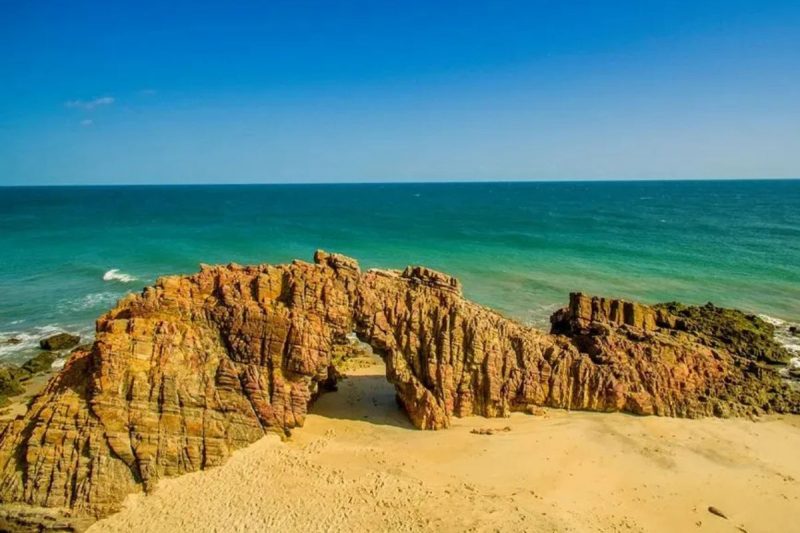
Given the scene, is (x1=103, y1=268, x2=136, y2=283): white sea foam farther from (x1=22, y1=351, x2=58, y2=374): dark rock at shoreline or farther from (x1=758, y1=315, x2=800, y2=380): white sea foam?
(x1=758, y1=315, x2=800, y2=380): white sea foam

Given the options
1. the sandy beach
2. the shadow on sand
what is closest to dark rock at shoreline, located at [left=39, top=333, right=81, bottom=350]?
the shadow on sand

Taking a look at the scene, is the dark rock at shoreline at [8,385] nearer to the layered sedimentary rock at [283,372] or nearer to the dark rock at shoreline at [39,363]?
the dark rock at shoreline at [39,363]

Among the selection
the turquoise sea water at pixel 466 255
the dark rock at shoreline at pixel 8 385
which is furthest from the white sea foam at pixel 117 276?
the dark rock at shoreline at pixel 8 385

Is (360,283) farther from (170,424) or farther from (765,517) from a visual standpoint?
(765,517)

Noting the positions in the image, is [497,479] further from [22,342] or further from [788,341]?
[22,342]

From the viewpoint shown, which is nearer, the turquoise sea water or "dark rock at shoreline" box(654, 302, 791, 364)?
"dark rock at shoreline" box(654, 302, 791, 364)

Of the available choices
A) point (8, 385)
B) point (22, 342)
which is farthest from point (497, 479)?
point (22, 342)
